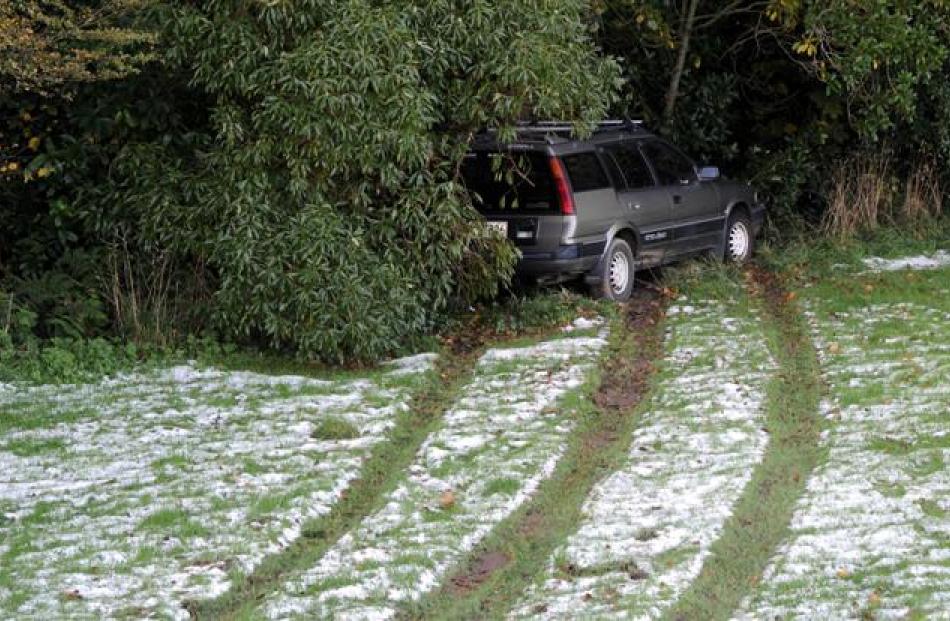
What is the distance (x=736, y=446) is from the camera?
1009 centimetres

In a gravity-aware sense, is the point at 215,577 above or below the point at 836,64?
below

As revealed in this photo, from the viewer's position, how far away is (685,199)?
16.0m

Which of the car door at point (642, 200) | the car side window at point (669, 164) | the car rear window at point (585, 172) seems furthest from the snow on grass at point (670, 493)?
the car side window at point (669, 164)

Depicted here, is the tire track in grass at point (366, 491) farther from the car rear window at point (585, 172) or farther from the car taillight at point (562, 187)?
the car rear window at point (585, 172)

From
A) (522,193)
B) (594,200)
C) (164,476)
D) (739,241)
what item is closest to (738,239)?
(739,241)

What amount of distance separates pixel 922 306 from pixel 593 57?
4118 millimetres

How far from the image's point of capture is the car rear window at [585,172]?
14.3m

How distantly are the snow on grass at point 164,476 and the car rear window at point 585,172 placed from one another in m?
2.67

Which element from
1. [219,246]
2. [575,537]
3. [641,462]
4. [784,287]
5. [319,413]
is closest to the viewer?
[575,537]

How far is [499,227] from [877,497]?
19.6 ft

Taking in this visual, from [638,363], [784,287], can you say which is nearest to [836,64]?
[784,287]

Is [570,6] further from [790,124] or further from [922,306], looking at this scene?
[790,124]

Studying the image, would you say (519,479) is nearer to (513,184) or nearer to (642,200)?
(513,184)

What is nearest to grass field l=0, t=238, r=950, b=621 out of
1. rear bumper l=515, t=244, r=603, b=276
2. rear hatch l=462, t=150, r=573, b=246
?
rear bumper l=515, t=244, r=603, b=276
